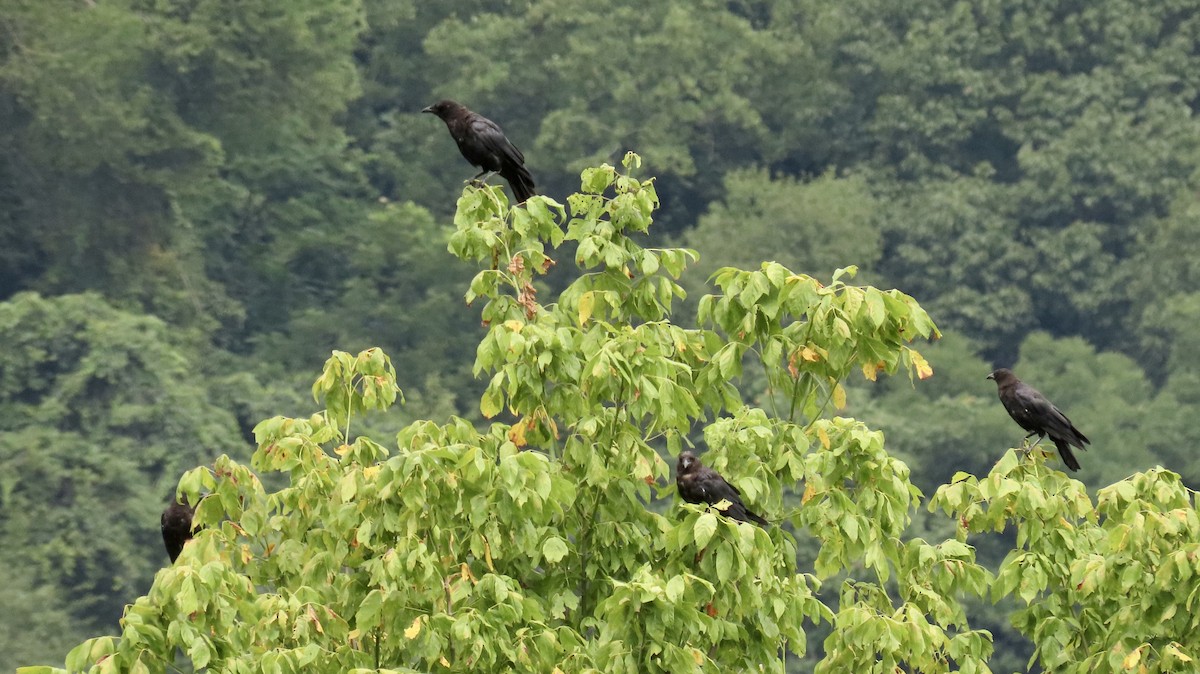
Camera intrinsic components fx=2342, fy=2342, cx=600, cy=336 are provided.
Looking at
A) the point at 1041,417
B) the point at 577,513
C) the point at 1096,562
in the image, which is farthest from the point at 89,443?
the point at 1096,562

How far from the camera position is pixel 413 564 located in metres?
6.51

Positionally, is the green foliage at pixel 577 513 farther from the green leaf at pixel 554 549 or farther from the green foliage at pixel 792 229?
the green foliage at pixel 792 229

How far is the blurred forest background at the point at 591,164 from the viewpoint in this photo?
1401 inches

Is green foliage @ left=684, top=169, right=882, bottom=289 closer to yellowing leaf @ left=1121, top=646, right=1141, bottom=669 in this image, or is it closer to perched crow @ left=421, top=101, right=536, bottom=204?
perched crow @ left=421, top=101, right=536, bottom=204

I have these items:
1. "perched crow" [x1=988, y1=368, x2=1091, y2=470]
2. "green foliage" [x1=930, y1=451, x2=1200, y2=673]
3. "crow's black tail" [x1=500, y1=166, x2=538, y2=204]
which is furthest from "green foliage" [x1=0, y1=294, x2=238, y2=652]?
"green foliage" [x1=930, y1=451, x2=1200, y2=673]

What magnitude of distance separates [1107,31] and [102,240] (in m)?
18.6

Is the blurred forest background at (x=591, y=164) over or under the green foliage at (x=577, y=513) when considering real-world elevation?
under

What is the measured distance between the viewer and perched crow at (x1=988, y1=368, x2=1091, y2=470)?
9.00m

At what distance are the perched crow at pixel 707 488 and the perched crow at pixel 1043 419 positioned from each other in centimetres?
225

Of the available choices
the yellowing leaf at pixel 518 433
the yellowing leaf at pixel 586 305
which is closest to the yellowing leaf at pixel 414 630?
the yellowing leaf at pixel 518 433

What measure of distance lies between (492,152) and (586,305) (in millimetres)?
1276

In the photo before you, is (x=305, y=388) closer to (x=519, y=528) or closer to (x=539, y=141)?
(x=539, y=141)

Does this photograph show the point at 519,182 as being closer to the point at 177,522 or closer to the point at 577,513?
the point at 577,513

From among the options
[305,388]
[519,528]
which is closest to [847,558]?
[519,528]
